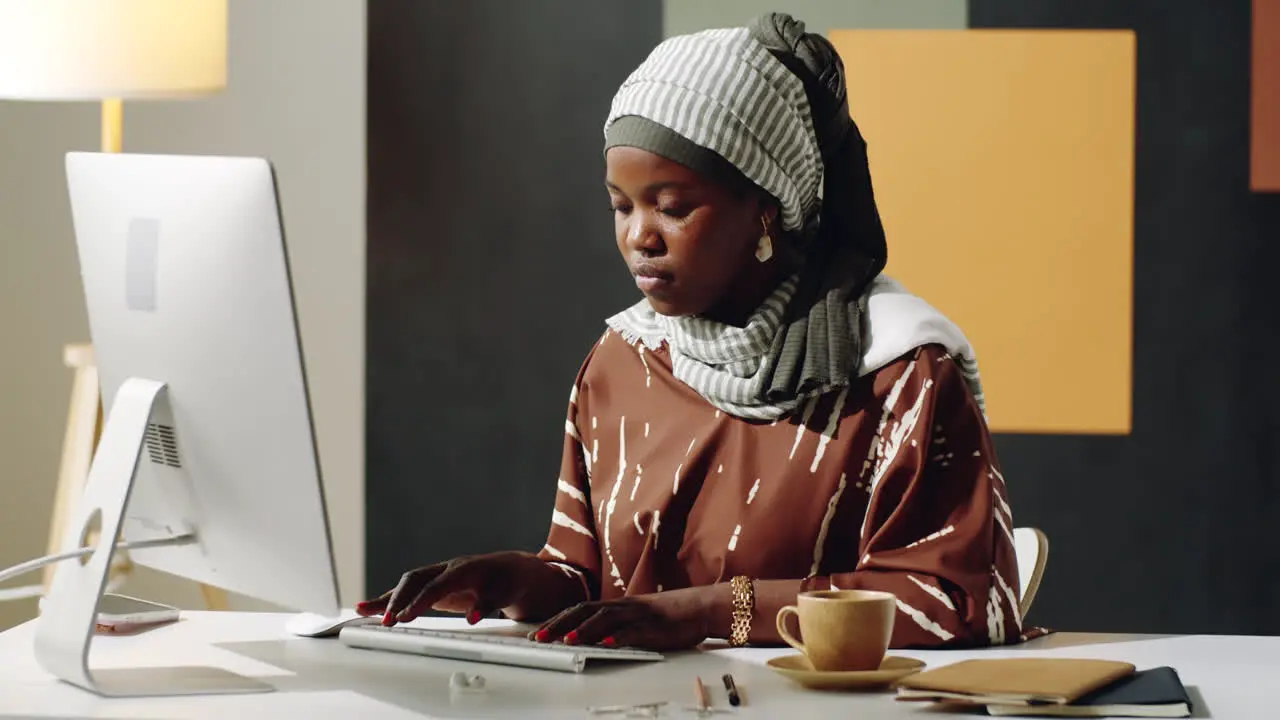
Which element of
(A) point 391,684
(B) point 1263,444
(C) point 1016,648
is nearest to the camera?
(A) point 391,684

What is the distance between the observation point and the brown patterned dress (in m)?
1.87

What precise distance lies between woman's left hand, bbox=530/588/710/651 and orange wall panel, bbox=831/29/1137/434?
7.14 feet

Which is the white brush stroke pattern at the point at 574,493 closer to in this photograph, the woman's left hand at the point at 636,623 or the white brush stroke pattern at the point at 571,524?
the white brush stroke pattern at the point at 571,524

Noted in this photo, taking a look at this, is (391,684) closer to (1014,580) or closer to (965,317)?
(1014,580)

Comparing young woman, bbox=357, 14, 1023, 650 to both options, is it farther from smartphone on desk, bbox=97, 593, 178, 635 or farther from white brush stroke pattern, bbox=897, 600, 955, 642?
smartphone on desk, bbox=97, 593, 178, 635

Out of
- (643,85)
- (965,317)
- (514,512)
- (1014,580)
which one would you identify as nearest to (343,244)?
(514,512)

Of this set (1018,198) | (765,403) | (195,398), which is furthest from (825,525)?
(1018,198)

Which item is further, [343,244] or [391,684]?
[343,244]

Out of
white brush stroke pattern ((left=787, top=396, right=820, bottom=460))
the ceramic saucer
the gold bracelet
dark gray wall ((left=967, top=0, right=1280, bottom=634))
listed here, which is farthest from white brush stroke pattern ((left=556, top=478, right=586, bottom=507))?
dark gray wall ((left=967, top=0, right=1280, bottom=634))

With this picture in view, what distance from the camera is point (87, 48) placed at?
334 centimetres

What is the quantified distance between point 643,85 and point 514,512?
81.0 inches

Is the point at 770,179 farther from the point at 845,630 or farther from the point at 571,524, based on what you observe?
the point at 845,630

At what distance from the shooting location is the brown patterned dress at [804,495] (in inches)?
73.7

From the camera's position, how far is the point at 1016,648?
6.04 ft
